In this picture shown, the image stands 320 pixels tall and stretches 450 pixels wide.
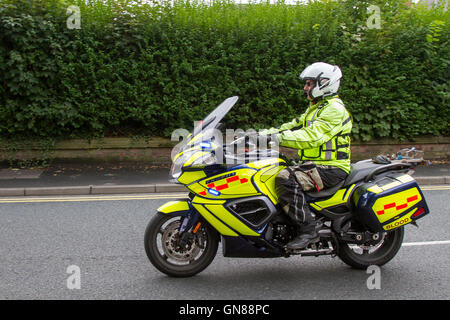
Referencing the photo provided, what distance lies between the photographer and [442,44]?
11445mm

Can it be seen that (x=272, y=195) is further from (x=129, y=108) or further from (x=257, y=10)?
(x=257, y=10)

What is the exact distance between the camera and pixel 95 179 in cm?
936

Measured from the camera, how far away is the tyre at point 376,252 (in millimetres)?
4648

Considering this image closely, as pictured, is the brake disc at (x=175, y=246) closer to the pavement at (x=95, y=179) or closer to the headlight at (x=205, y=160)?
the headlight at (x=205, y=160)

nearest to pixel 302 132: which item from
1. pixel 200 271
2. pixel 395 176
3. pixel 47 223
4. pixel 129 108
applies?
pixel 395 176

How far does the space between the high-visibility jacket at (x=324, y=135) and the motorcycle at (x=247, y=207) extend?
18 cm

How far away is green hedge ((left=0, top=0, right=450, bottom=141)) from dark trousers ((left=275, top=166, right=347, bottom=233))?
6643 millimetres

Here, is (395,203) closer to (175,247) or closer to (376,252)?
(376,252)

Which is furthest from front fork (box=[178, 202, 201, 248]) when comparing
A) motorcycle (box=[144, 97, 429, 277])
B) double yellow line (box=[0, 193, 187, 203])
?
double yellow line (box=[0, 193, 187, 203])

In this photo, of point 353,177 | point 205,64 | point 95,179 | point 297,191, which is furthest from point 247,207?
point 205,64

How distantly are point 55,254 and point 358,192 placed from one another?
3.22 meters

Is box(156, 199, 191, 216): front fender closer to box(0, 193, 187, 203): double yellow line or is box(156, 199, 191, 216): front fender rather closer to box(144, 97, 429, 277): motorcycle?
box(144, 97, 429, 277): motorcycle

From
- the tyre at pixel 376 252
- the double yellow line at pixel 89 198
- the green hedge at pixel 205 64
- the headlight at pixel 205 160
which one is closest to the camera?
the headlight at pixel 205 160

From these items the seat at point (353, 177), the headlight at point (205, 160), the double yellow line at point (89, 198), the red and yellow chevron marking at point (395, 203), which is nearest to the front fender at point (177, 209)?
the headlight at point (205, 160)
